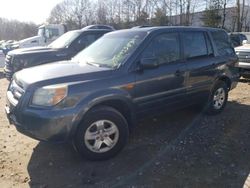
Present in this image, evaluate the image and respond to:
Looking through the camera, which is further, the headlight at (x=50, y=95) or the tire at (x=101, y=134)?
the tire at (x=101, y=134)

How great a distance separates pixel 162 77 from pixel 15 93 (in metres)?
2.23

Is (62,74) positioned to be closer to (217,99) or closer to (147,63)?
(147,63)

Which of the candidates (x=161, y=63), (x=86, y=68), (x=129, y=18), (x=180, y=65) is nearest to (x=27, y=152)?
(x=86, y=68)

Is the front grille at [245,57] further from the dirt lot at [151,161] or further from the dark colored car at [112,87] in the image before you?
the dirt lot at [151,161]

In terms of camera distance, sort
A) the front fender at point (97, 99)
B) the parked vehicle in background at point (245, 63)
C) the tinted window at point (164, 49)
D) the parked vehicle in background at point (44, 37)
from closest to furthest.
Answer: the front fender at point (97, 99), the tinted window at point (164, 49), the parked vehicle in background at point (245, 63), the parked vehicle in background at point (44, 37)

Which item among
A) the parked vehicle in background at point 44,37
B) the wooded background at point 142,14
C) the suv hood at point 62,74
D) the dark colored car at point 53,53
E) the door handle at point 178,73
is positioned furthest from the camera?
the wooded background at point 142,14

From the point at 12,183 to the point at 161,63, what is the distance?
2.80m

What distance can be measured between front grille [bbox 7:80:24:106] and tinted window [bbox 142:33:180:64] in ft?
6.13

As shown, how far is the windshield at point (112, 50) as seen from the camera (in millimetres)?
4645

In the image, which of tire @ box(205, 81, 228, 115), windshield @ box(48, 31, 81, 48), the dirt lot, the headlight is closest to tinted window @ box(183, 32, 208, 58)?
tire @ box(205, 81, 228, 115)

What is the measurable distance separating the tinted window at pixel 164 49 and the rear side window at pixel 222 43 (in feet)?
4.57

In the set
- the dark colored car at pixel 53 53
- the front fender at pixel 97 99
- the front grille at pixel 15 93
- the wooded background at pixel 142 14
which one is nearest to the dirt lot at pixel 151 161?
the front fender at pixel 97 99

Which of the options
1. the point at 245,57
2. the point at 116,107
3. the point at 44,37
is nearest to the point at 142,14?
the point at 44,37

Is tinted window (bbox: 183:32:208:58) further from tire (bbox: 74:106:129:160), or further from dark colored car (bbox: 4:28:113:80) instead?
dark colored car (bbox: 4:28:113:80)
